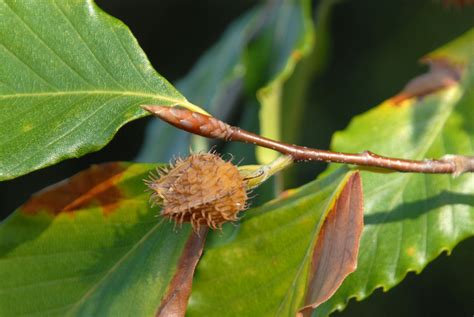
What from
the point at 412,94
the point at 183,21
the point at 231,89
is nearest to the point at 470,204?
the point at 412,94

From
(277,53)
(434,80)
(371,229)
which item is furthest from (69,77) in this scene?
(277,53)

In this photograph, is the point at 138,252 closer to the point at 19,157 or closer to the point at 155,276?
the point at 155,276

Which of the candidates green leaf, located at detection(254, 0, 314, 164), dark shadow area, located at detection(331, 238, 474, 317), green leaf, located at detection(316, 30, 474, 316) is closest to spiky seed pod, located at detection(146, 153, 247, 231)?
green leaf, located at detection(316, 30, 474, 316)

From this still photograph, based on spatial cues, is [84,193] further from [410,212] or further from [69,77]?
[410,212]

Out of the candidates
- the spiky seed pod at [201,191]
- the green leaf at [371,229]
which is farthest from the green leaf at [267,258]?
the spiky seed pod at [201,191]

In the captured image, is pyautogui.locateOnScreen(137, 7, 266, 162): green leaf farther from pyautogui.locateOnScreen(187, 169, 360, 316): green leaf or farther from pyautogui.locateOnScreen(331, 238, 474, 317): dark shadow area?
pyautogui.locateOnScreen(331, 238, 474, 317): dark shadow area

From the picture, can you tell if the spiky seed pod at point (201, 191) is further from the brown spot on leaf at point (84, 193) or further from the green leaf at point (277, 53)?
the green leaf at point (277, 53)
